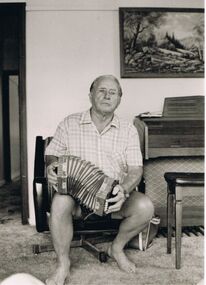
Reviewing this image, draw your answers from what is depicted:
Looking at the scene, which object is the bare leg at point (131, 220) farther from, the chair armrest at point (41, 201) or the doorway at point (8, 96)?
the doorway at point (8, 96)

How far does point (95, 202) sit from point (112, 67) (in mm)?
1779

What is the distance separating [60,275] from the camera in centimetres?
229

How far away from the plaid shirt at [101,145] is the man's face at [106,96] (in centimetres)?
10

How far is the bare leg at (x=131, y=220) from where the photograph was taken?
2.48 m

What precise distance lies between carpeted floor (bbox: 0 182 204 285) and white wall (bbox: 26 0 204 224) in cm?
108

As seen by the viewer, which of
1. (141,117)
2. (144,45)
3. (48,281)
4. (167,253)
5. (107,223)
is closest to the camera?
(48,281)

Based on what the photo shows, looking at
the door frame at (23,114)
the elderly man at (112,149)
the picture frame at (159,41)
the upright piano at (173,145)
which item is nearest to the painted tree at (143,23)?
the picture frame at (159,41)

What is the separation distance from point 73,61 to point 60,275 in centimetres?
207

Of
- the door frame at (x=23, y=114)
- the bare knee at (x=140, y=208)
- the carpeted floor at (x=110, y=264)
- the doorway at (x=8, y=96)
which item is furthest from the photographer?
the doorway at (x=8, y=96)

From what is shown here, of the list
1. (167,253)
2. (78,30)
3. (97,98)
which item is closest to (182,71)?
(78,30)

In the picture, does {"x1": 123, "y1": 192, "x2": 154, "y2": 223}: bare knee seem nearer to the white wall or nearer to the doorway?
the white wall

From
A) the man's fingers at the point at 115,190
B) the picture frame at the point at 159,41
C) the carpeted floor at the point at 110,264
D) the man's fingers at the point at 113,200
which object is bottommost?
the carpeted floor at the point at 110,264

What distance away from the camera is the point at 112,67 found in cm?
374

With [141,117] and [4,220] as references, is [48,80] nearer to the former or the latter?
[141,117]
